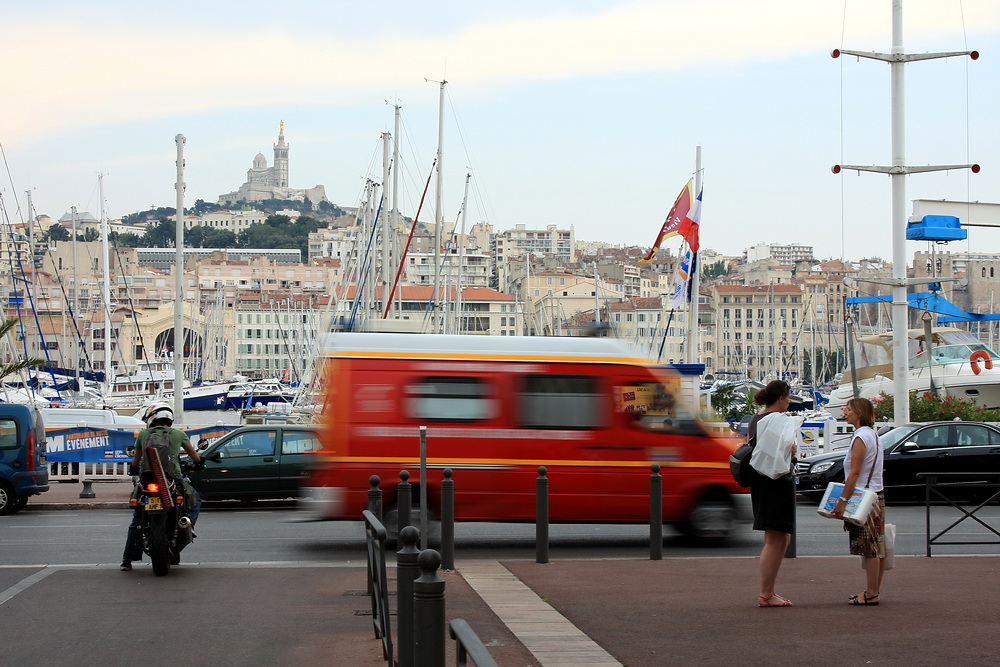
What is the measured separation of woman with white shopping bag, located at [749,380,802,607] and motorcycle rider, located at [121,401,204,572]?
547cm

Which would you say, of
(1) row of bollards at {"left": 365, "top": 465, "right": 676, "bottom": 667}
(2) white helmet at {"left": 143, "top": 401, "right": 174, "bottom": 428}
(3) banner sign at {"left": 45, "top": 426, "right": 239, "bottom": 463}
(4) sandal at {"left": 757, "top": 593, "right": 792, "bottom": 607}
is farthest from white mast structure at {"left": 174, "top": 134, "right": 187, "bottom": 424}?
(1) row of bollards at {"left": 365, "top": 465, "right": 676, "bottom": 667}

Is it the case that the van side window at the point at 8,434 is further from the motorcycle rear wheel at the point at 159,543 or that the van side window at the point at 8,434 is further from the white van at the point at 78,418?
the white van at the point at 78,418

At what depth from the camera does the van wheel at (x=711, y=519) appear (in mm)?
14664

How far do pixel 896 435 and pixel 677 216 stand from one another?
18186mm

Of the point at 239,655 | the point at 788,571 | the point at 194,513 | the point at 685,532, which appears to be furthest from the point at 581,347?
the point at 239,655

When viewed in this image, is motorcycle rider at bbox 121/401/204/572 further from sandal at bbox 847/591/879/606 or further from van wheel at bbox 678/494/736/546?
sandal at bbox 847/591/879/606

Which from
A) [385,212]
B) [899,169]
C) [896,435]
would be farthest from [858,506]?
[385,212]

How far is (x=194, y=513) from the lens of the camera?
12.3m

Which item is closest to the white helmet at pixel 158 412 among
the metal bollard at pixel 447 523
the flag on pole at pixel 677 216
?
the metal bollard at pixel 447 523

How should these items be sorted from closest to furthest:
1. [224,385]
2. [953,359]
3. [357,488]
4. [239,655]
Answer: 1. [239,655]
2. [357,488]
3. [953,359]
4. [224,385]

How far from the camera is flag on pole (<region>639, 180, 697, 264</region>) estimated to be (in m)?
37.9

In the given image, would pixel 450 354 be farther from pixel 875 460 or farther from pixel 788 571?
pixel 875 460

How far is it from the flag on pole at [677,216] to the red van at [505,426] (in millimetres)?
23821

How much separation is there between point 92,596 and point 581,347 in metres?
6.05
